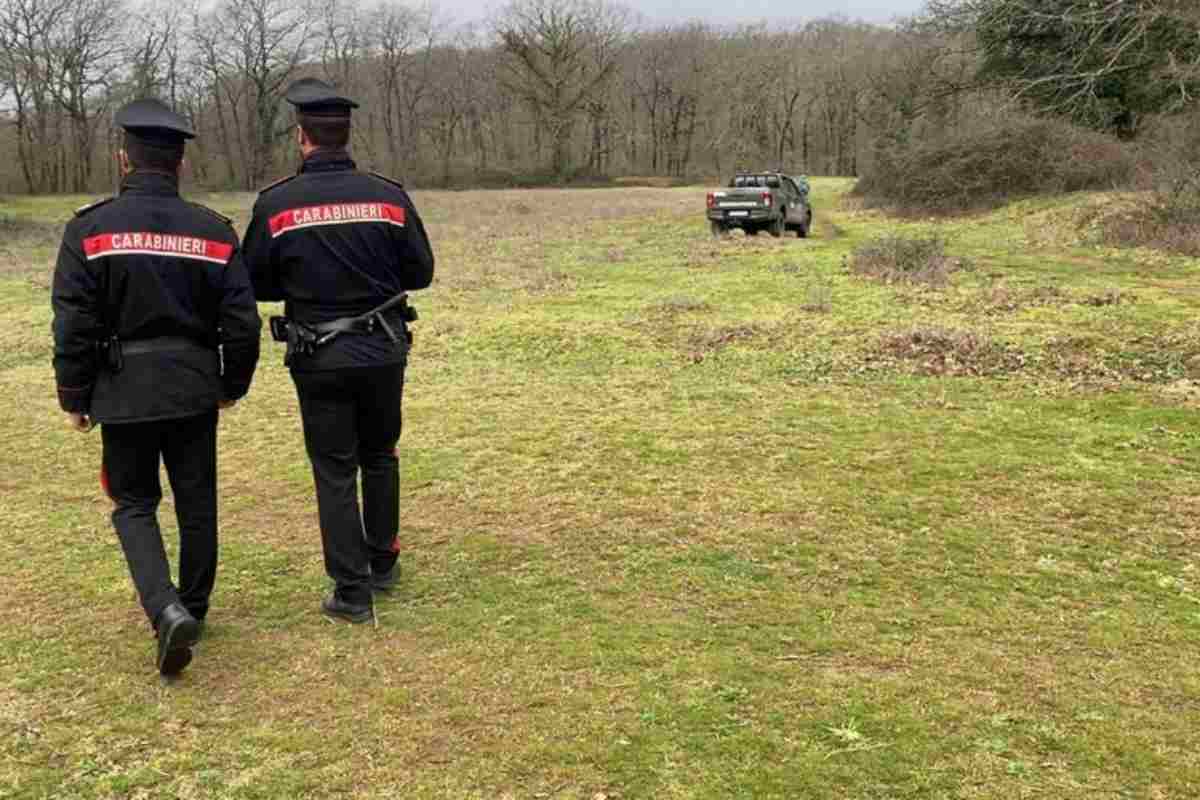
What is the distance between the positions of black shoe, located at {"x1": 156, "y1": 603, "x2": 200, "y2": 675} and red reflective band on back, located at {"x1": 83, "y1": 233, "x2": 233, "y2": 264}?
1.26m

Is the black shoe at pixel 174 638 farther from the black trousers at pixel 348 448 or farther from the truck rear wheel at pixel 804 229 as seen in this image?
the truck rear wheel at pixel 804 229

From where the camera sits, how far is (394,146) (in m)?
79.5

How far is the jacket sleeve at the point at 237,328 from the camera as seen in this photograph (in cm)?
352

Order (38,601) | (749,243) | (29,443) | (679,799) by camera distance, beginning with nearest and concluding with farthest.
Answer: (679,799)
(38,601)
(29,443)
(749,243)

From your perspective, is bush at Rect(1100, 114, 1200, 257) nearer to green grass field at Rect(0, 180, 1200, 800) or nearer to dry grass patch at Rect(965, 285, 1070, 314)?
dry grass patch at Rect(965, 285, 1070, 314)

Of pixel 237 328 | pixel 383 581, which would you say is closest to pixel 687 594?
pixel 383 581

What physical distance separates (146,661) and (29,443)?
4.50 metres

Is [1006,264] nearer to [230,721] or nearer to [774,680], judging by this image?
[774,680]

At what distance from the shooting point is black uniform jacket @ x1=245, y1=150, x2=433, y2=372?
12.0ft

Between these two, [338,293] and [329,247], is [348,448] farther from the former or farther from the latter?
[329,247]

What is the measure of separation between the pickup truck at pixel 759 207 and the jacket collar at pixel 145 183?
771 inches

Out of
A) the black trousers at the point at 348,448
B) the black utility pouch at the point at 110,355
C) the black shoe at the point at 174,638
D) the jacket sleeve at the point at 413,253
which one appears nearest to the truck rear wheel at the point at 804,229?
the jacket sleeve at the point at 413,253

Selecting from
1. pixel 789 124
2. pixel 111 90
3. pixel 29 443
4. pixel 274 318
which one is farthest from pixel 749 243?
pixel 789 124

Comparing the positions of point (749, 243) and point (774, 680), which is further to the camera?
point (749, 243)
